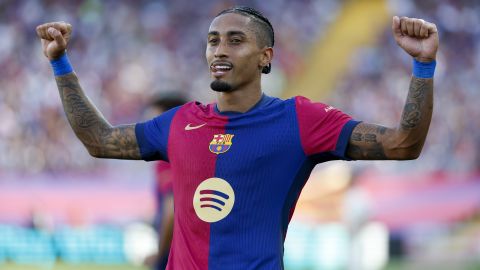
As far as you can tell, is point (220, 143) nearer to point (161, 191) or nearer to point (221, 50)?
point (221, 50)

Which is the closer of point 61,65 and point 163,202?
point 61,65

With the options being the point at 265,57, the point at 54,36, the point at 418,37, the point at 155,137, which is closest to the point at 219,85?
the point at 265,57

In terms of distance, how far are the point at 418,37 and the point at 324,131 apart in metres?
0.60

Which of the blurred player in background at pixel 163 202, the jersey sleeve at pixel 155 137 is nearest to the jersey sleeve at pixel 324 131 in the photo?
the jersey sleeve at pixel 155 137

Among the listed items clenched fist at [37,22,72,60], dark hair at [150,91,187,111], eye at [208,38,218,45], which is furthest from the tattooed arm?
dark hair at [150,91,187,111]

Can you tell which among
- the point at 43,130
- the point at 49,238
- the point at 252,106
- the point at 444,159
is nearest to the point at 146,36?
the point at 43,130

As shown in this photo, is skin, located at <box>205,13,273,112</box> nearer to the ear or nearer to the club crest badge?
the ear

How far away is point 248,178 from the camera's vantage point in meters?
3.92

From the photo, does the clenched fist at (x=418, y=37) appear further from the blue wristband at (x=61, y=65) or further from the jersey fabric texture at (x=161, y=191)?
the jersey fabric texture at (x=161, y=191)

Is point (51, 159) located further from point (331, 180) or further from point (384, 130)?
point (384, 130)

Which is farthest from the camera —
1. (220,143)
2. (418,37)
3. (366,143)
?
(220,143)

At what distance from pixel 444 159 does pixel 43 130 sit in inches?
255

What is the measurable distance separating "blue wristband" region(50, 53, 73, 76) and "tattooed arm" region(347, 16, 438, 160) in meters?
1.45

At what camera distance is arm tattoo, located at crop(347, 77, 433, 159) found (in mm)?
3646
